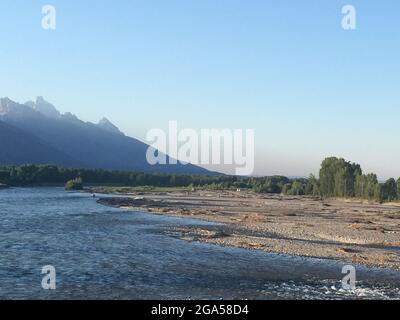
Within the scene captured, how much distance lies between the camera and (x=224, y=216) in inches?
3750

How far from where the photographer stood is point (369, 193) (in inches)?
7554

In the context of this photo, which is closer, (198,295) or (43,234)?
(198,295)

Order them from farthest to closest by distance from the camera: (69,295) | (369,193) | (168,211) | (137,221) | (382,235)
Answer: (369,193)
(168,211)
(137,221)
(382,235)
(69,295)

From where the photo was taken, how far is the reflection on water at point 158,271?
107 ft

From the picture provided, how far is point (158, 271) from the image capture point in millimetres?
39375

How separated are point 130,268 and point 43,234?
73.8 ft

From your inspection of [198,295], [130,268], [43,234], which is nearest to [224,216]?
[43,234]

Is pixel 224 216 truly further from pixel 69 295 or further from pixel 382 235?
pixel 69 295

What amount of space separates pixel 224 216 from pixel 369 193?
114586 mm

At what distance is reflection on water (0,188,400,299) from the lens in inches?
1280
